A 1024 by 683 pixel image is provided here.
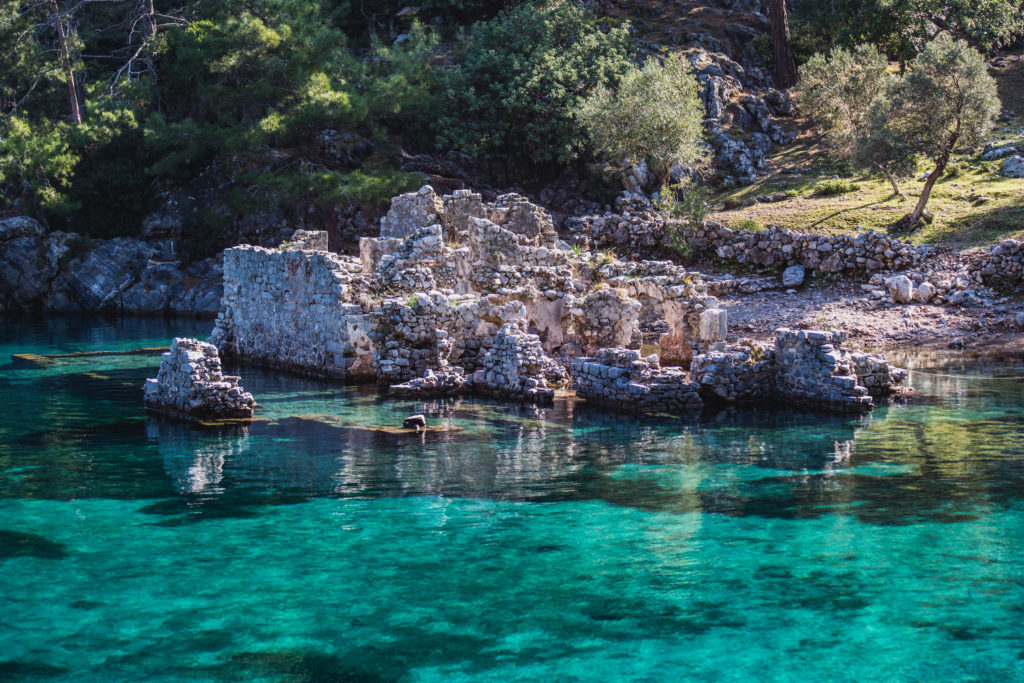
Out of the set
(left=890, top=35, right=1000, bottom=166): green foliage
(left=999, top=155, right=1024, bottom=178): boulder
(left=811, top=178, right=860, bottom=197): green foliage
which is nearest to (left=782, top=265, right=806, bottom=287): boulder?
(left=890, top=35, right=1000, bottom=166): green foliage

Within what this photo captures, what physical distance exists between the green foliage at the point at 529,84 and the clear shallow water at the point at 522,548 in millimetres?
27237

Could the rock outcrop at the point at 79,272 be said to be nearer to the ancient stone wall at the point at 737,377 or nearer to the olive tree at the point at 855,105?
the olive tree at the point at 855,105

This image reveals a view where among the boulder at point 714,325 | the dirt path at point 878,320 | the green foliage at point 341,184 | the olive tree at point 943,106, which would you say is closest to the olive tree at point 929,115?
the olive tree at point 943,106

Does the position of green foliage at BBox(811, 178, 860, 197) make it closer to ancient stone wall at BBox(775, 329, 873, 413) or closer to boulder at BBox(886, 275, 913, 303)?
boulder at BBox(886, 275, 913, 303)

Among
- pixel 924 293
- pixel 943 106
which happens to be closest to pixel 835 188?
pixel 943 106

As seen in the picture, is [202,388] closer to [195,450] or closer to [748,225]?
[195,450]

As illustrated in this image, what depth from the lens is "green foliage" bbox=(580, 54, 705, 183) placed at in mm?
38250

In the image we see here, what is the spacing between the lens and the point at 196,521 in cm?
1221

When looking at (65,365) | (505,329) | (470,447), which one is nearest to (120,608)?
(470,447)

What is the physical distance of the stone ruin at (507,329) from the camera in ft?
62.4

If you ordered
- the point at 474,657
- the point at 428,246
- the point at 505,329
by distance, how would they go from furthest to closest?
the point at 428,246 < the point at 505,329 < the point at 474,657

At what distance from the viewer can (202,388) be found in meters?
18.2

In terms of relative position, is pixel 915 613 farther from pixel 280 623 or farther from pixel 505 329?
pixel 505 329

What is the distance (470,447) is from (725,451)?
12.9 ft
